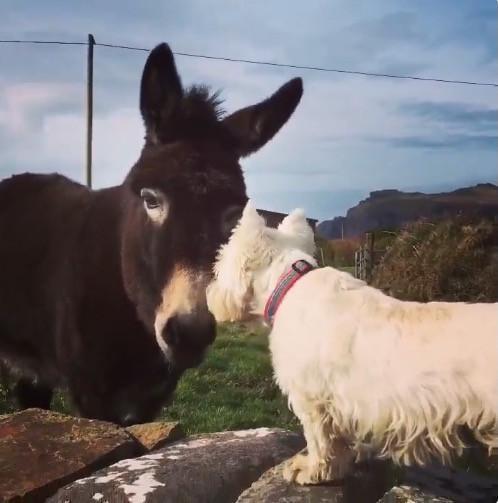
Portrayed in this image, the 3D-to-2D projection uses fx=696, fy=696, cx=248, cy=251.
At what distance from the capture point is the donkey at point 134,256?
192 centimetres

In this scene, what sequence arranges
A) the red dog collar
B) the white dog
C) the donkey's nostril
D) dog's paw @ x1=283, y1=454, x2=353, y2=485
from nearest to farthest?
the white dog < the red dog collar < dog's paw @ x1=283, y1=454, x2=353, y2=485 < the donkey's nostril

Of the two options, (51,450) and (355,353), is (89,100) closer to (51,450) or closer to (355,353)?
(51,450)

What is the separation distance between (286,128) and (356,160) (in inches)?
9.2

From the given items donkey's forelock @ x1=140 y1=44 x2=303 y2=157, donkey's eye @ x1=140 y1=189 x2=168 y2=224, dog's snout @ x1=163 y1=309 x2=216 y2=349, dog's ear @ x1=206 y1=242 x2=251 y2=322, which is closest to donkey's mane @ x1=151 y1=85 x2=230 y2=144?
donkey's forelock @ x1=140 y1=44 x2=303 y2=157

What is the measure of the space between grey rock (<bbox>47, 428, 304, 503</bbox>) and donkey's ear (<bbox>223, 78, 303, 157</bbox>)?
33.5 inches

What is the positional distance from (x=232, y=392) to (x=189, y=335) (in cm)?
34

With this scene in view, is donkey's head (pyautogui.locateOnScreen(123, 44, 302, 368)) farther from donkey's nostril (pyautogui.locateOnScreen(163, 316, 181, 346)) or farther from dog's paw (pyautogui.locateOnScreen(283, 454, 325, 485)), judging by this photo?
dog's paw (pyautogui.locateOnScreen(283, 454, 325, 485))

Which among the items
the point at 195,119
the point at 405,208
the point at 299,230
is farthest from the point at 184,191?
the point at 405,208

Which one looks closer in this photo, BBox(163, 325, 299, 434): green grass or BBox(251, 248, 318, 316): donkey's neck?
BBox(251, 248, 318, 316): donkey's neck

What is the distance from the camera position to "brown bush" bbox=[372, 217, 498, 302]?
1973 mm

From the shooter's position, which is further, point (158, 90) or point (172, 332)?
A: point (158, 90)

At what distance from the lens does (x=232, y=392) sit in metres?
2.15

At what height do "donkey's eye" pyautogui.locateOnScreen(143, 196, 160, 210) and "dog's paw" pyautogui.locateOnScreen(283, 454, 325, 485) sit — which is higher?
"donkey's eye" pyautogui.locateOnScreen(143, 196, 160, 210)

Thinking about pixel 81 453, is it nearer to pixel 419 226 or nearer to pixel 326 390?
pixel 326 390
